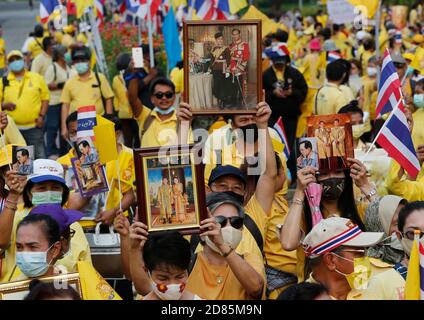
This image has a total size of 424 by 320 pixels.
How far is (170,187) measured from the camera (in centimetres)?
624

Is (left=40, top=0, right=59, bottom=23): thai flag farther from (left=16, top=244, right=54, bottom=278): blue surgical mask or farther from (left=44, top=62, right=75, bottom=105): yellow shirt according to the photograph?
(left=16, top=244, right=54, bottom=278): blue surgical mask

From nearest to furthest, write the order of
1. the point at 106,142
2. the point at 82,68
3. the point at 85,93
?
the point at 106,142 → the point at 85,93 → the point at 82,68

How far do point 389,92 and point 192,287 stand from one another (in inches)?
122

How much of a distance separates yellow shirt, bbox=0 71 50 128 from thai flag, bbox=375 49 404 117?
6.46 meters

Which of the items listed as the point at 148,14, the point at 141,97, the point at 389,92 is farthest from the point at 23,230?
the point at 148,14

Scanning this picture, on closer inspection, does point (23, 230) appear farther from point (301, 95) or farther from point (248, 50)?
point (301, 95)

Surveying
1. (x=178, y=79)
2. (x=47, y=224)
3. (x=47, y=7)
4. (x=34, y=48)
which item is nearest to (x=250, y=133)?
(x=47, y=224)

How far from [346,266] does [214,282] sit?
0.75m

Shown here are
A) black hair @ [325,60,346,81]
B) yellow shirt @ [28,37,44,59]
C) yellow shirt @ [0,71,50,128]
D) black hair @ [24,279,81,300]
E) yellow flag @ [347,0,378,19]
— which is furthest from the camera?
yellow shirt @ [28,37,44,59]

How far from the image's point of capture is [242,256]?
20.5 feet

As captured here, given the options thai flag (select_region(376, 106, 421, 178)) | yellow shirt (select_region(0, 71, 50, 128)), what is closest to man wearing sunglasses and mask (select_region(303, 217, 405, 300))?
thai flag (select_region(376, 106, 421, 178))

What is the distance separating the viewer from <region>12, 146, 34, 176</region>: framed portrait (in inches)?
274

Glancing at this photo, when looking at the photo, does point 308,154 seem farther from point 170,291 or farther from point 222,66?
point 170,291

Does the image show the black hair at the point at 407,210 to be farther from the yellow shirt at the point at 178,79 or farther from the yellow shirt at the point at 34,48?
the yellow shirt at the point at 34,48
